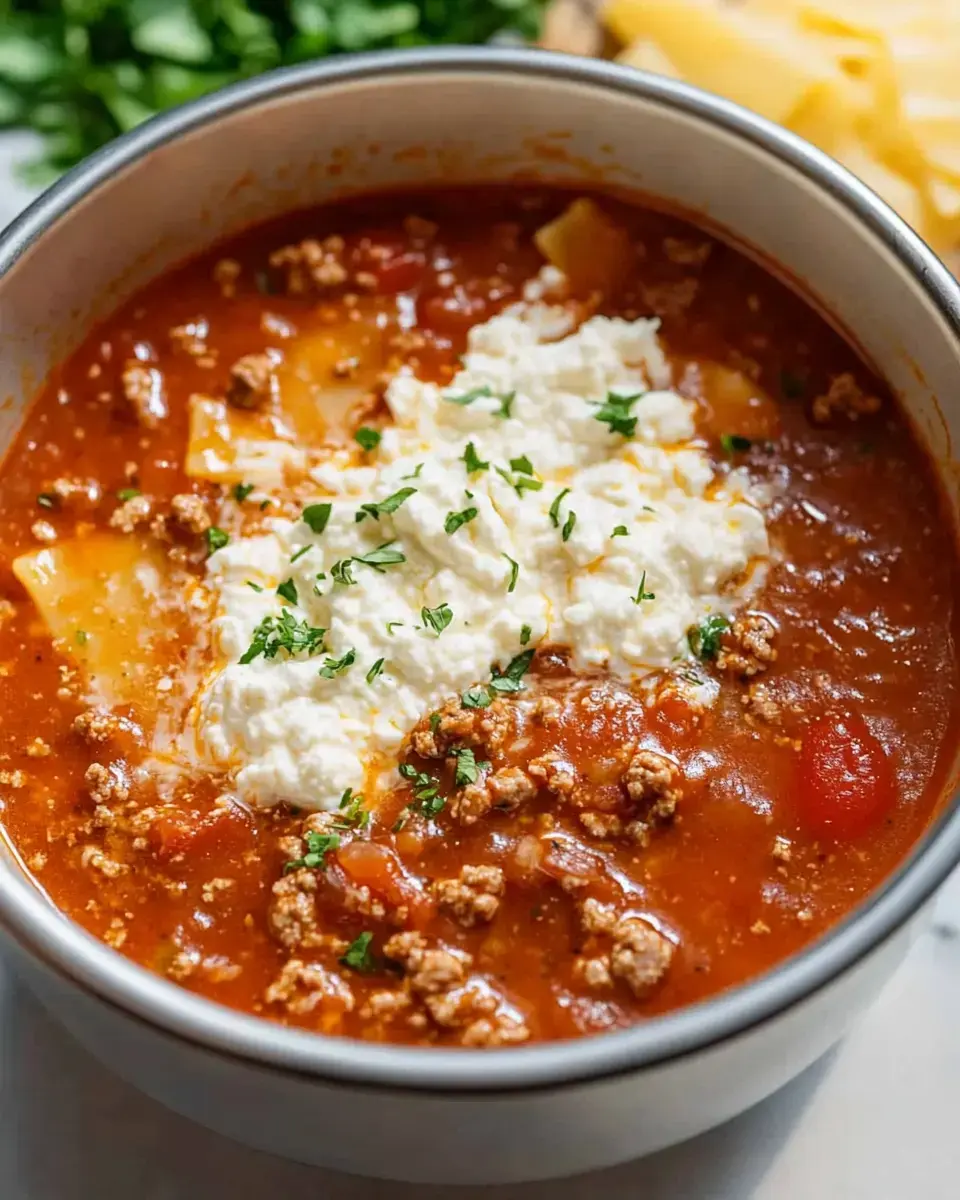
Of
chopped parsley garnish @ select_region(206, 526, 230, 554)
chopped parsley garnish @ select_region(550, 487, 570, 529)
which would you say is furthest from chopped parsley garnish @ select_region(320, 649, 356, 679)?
chopped parsley garnish @ select_region(550, 487, 570, 529)

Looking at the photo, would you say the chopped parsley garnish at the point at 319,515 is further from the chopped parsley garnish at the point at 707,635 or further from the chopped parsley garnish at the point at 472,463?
the chopped parsley garnish at the point at 707,635

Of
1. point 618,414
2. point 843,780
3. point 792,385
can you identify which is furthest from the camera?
point 792,385

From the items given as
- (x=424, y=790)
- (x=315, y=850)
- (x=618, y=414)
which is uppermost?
(x=618, y=414)

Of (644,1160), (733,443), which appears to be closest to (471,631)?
(733,443)

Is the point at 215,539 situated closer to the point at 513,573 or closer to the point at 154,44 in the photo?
the point at 513,573

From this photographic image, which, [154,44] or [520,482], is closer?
[520,482]

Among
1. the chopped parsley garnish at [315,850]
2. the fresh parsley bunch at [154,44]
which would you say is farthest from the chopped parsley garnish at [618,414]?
the fresh parsley bunch at [154,44]

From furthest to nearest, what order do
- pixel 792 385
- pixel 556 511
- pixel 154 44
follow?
pixel 154 44, pixel 792 385, pixel 556 511

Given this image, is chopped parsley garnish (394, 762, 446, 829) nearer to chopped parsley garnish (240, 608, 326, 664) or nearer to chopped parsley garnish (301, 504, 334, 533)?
chopped parsley garnish (240, 608, 326, 664)
